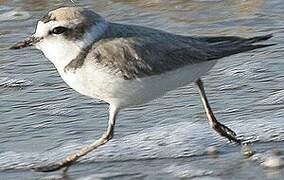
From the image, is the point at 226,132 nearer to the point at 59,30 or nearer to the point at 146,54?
the point at 146,54

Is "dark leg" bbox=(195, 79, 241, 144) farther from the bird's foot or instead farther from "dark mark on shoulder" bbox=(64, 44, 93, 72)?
"dark mark on shoulder" bbox=(64, 44, 93, 72)

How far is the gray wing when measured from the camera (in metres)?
5.43

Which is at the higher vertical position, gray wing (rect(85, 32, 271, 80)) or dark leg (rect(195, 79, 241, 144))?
gray wing (rect(85, 32, 271, 80))

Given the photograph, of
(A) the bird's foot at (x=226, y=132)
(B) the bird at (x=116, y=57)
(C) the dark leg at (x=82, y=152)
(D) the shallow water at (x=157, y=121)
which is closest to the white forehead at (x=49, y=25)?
(B) the bird at (x=116, y=57)

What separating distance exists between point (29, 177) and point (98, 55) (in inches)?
32.2

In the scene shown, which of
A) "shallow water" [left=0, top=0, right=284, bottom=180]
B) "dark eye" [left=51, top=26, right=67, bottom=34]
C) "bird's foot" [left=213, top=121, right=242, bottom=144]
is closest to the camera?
"dark eye" [left=51, top=26, right=67, bottom=34]

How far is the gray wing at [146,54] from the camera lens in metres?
5.43

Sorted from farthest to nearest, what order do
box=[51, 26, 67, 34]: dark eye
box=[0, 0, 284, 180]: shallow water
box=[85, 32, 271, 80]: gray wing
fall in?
box=[0, 0, 284, 180]: shallow water, box=[51, 26, 67, 34]: dark eye, box=[85, 32, 271, 80]: gray wing

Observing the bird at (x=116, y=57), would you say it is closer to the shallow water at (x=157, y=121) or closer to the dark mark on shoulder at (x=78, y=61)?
the dark mark on shoulder at (x=78, y=61)

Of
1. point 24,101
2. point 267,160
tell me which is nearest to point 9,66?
point 24,101

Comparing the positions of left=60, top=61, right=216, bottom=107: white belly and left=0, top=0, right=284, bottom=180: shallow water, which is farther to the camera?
left=0, top=0, right=284, bottom=180: shallow water

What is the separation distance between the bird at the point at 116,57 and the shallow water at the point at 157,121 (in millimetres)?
277

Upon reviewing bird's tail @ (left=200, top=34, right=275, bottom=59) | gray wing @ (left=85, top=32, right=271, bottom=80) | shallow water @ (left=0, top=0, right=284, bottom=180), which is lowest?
shallow water @ (left=0, top=0, right=284, bottom=180)

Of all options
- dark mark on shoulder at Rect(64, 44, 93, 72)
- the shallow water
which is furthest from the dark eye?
the shallow water
